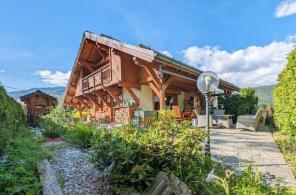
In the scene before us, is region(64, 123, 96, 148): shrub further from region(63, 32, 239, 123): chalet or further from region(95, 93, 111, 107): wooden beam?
region(95, 93, 111, 107): wooden beam

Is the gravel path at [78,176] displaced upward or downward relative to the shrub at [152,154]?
downward

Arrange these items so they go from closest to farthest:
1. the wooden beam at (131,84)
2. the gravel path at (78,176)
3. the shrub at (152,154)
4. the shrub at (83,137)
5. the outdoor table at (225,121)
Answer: the shrub at (152,154) → the gravel path at (78,176) → the shrub at (83,137) → the outdoor table at (225,121) → the wooden beam at (131,84)

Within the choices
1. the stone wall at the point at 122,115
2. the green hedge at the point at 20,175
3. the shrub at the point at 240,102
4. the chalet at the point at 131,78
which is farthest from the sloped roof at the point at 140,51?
the green hedge at the point at 20,175

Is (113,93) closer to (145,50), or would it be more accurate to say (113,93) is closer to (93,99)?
(93,99)

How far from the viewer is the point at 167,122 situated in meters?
4.34

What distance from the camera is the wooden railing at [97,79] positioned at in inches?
568

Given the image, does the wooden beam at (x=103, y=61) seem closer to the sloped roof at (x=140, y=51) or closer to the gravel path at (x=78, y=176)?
the sloped roof at (x=140, y=51)

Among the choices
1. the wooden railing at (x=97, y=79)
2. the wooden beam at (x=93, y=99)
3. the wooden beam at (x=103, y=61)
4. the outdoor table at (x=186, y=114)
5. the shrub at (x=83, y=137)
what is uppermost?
the wooden beam at (x=103, y=61)

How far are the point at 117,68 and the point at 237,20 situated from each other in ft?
20.3

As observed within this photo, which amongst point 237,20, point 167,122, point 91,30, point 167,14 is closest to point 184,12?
point 167,14

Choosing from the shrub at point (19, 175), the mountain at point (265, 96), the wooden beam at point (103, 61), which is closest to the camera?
the shrub at point (19, 175)

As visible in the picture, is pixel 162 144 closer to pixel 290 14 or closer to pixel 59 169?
pixel 59 169

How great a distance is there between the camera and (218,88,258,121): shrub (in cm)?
1631

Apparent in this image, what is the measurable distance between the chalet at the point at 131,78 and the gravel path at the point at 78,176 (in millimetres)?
5004
